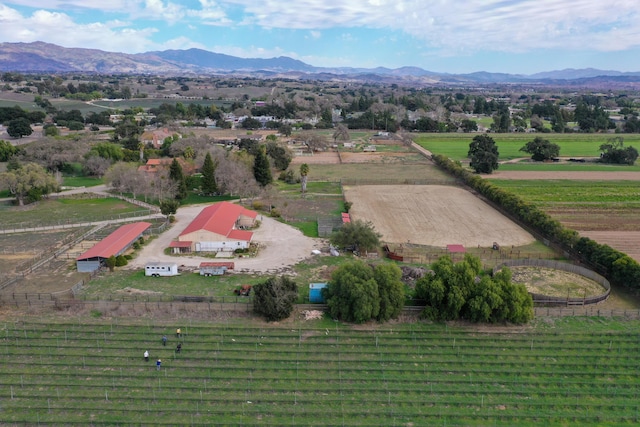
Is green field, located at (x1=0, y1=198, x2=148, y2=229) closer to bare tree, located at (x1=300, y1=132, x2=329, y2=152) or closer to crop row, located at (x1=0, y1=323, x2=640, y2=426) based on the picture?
crop row, located at (x1=0, y1=323, x2=640, y2=426)

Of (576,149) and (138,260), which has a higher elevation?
(576,149)

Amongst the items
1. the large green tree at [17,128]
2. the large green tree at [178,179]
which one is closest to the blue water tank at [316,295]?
the large green tree at [178,179]

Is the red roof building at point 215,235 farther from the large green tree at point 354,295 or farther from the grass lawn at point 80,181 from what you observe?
the grass lawn at point 80,181

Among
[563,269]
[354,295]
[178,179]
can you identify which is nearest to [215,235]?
[354,295]

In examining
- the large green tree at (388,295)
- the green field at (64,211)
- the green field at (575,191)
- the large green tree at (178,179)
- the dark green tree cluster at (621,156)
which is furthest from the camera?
the dark green tree cluster at (621,156)

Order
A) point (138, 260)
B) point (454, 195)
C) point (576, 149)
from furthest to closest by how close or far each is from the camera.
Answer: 1. point (576, 149)
2. point (454, 195)
3. point (138, 260)

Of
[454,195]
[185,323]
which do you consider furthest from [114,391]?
[454,195]

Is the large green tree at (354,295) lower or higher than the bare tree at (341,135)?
lower

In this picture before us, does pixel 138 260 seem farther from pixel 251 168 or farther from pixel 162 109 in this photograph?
pixel 162 109
